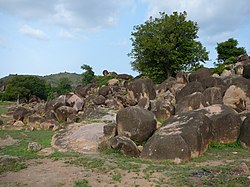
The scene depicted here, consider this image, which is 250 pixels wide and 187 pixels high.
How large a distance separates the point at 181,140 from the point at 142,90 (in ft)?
60.4

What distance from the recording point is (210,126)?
51.0 feet

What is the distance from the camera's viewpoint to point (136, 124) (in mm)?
16203

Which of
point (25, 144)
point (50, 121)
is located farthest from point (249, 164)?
point (50, 121)

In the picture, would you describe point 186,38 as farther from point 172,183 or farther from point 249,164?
point 172,183

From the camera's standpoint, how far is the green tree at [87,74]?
2562 inches

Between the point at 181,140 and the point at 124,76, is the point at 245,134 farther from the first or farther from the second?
the point at 124,76

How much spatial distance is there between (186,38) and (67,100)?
19.9 meters

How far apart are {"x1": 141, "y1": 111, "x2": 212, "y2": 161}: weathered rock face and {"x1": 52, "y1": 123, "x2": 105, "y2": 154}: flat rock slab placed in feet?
12.4

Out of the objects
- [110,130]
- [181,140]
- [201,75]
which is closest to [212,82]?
[201,75]

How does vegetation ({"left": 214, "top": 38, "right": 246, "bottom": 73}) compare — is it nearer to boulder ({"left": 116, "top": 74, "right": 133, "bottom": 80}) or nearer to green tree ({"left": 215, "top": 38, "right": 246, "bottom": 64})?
green tree ({"left": 215, "top": 38, "right": 246, "bottom": 64})

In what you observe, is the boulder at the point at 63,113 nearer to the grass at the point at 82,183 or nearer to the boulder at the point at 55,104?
the boulder at the point at 55,104

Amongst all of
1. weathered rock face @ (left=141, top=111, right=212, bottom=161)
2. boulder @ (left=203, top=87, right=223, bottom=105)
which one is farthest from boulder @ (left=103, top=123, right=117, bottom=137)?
boulder @ (left=203, top=87, right=223, bottom=105)

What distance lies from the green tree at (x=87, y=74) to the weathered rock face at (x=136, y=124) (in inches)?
1904

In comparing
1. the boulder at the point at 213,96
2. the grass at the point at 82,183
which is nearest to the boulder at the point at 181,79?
the boulder at the point at 213,96
